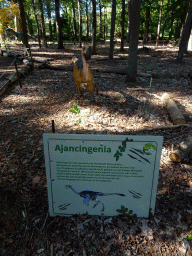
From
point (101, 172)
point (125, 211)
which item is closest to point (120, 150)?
point (101, 172)

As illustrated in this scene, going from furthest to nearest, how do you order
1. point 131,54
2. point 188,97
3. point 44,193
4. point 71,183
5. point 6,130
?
point 131,54, point 188,97, point 6,130, point 44,193, point 71,183

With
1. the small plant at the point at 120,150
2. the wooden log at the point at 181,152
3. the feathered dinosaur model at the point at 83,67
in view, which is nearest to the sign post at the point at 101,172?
the small plant at the point at 120,150

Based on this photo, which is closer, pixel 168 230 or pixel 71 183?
pixel 71 183

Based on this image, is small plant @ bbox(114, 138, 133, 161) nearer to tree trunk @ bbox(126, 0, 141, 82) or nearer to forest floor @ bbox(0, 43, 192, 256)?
forest floor @ bbox(0, 43, 192, 256)

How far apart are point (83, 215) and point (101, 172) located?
75 centimetres

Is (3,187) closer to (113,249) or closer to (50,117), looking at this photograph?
(113,249)

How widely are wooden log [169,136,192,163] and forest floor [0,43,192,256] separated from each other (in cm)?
10

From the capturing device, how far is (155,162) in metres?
1.92

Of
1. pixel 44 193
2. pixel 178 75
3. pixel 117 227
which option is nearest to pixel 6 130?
pixel 44 193

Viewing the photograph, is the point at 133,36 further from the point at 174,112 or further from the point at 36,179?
the point at 36,179

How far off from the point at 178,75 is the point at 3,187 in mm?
9518

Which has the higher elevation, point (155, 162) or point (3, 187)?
point (155, 162)

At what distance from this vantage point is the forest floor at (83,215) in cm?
210

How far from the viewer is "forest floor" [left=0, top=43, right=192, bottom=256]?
2100mm
